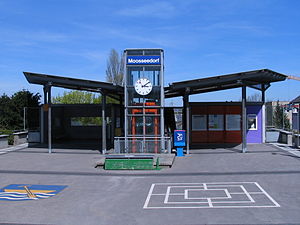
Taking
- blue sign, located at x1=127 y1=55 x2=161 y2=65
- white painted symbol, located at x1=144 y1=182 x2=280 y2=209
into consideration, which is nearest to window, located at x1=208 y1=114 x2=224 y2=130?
blue sign, located at x1=127 y1=55 x2=161 y2=65

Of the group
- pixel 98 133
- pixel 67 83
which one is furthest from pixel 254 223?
pixel 98 133

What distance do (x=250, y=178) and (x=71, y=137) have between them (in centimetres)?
2139

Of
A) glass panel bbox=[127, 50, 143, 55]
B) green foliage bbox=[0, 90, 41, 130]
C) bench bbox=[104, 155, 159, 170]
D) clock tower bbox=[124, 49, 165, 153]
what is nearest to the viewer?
bench bbox=[104, 155, 159, 170]

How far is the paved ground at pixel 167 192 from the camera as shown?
8.08 meters

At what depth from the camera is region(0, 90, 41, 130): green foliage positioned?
95.3 ft

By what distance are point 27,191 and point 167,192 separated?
4.33m

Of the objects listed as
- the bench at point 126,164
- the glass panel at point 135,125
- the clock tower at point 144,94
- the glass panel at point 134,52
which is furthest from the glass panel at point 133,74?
the bench at point 126,164

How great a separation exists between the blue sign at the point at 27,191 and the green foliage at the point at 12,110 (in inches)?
730

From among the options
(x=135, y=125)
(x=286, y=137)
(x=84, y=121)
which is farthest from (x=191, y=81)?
(x=84, y=121)

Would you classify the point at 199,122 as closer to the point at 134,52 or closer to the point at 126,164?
the point at 134,52

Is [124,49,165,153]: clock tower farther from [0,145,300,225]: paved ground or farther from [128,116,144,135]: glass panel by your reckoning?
[0,145,300,225]: paved ground

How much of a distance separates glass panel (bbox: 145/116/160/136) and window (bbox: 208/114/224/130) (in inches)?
261

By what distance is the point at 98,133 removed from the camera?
1214 inches

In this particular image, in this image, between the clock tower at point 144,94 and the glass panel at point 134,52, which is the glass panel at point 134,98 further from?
the glass panel at point 134,52
